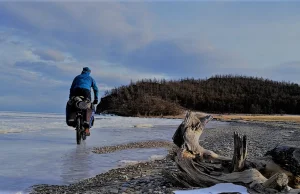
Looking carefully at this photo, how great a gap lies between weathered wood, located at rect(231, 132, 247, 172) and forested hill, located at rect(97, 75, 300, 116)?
3770 centimetres

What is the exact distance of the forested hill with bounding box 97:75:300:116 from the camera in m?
43.7

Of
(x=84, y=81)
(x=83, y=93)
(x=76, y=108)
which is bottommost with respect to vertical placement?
(x=76, y=108)

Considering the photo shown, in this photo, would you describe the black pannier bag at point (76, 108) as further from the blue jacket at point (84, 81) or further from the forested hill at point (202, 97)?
the forested hill at point (202, 97)

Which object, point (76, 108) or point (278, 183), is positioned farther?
point (76, 108)

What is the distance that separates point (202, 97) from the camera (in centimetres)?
5456

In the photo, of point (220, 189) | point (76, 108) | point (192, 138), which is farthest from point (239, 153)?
point (76, 108)

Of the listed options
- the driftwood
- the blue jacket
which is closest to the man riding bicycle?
the blue jacket

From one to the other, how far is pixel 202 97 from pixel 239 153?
166ft

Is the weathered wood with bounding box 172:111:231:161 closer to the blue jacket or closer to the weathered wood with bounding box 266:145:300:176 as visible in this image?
the weathered wood with bounding box 266:145:300:176

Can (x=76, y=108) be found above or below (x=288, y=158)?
above

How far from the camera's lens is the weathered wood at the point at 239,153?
175 inches

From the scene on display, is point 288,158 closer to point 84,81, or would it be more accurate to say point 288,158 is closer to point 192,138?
point 192,138

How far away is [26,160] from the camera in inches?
298

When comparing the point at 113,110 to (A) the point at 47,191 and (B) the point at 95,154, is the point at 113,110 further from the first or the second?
(A) the point at 47,191
